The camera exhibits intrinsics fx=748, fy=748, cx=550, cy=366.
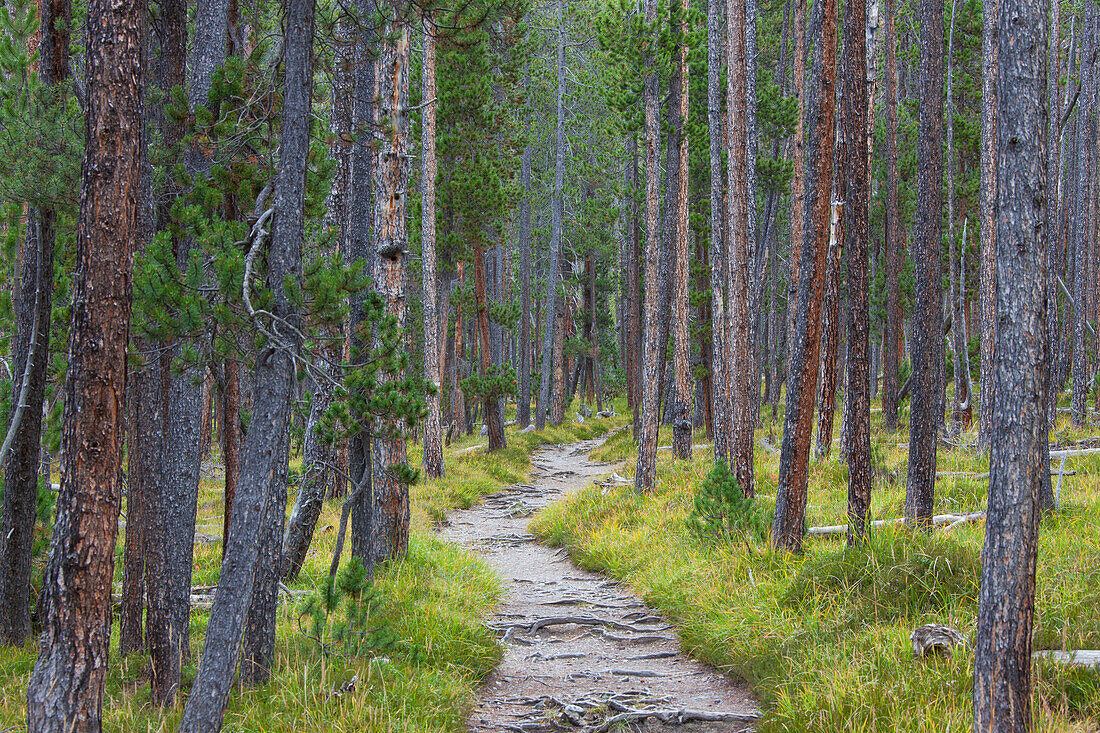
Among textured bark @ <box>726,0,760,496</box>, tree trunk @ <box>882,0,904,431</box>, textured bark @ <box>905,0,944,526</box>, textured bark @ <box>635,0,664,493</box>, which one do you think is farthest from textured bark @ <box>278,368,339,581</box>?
tree trunk @ <box>882,0,904,431</box>

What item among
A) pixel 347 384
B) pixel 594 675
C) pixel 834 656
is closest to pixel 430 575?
pixel 594 675

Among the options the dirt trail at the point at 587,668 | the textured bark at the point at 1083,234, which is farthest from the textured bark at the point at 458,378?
the textured bark at the point at 1083,234

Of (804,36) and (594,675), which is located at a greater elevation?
(804,36)

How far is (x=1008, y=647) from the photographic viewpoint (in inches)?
122

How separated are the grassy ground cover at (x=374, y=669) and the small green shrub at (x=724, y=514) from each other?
2.17m

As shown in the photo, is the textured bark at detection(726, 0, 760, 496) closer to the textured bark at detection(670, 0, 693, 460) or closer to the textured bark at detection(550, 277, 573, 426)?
the textured bark at detection(670, 0, 693, 460)

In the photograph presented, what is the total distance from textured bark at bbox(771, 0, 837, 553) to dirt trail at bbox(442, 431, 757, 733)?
1653 millimetres

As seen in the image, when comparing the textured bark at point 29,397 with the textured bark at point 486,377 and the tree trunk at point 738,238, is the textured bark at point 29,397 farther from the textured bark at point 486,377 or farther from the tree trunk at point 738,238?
the textured bark at point 486,377

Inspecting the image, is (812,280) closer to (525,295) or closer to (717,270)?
(717,270)

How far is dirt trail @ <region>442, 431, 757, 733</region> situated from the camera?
15.0 feet

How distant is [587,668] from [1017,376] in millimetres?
3740

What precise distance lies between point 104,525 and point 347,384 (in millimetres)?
1347

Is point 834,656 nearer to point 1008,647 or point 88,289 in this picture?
point 1008,647

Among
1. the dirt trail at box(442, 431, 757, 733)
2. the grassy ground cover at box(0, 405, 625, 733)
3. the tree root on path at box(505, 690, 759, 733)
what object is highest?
the grassy ground cover at box(0, 405, 625, 733)
